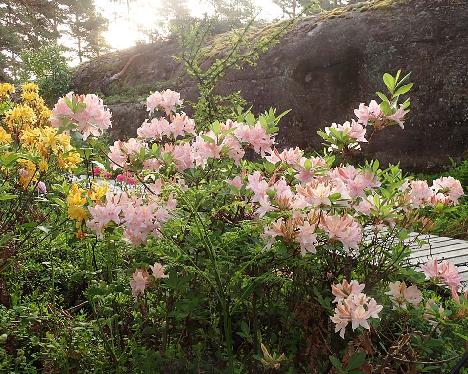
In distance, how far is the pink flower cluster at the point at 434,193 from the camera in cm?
184

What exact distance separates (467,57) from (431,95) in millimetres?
765

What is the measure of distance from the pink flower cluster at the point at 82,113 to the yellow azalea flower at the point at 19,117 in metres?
1.47

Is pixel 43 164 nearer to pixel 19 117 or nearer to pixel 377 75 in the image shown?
pixel 19 117

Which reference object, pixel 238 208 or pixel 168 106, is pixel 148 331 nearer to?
pixel 238 208

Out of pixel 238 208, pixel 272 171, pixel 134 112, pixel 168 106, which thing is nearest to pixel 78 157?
pixel 168 106

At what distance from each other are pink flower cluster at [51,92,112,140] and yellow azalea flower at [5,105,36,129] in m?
1.47

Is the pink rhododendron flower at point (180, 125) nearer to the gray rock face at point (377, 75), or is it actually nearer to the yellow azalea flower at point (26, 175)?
the yellow azalea flower at point (26, 175)

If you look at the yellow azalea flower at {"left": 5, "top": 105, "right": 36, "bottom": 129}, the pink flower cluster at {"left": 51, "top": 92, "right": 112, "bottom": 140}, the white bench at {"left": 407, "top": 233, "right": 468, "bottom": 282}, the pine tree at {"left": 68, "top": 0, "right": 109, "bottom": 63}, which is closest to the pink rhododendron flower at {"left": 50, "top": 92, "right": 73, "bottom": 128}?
the pink flower cluster at {"left": 51, "top": 92, "right": 112, "bottom": 140}

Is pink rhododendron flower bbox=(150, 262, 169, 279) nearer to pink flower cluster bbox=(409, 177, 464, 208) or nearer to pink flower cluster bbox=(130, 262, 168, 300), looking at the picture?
pink flower cluster bbox=(130, 262, 168, 300)

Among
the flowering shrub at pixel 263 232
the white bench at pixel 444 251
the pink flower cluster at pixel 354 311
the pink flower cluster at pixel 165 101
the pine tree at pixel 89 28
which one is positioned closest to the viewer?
the pink flower cluster at pixel 354 311

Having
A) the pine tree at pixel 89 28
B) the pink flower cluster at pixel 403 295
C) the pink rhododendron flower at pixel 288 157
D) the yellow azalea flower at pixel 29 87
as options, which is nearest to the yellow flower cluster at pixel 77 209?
the pink rhododendron flower at pixel 288 157

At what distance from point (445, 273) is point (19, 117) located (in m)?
2.74

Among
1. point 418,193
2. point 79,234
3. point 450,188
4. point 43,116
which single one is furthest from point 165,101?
point 43,116

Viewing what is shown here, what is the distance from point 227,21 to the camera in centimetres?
1445
